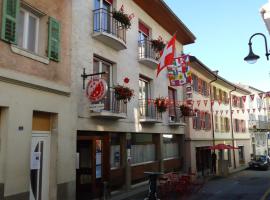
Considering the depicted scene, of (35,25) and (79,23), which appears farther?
(79,23)

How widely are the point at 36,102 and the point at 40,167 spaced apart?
6.45 ft

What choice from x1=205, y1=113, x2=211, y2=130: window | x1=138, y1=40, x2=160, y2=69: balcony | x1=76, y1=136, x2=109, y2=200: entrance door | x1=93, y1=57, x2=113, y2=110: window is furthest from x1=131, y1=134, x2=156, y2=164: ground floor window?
x1=205, y1=113, x2=211, y2=130: window

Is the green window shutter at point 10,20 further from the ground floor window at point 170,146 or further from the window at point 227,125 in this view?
the window at point 227,125

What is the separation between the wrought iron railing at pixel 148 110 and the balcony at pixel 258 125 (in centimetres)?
2755

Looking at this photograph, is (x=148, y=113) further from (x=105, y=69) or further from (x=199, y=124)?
(x=199, y=124)

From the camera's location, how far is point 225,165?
991 inches

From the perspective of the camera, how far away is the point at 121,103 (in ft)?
44.4

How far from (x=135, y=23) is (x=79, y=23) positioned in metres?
4.93

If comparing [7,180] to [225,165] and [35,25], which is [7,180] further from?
[225,165]

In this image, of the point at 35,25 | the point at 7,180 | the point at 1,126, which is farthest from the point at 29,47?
the point at 7,180

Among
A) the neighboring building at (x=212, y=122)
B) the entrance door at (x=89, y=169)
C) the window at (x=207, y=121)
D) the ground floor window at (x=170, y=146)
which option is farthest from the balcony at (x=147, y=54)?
the window at (x=207, y=121)

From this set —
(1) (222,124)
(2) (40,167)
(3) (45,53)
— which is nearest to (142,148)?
(2) (40,167)

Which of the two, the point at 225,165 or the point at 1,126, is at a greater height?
the point at 1,126

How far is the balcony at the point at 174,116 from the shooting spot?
A: 18.7m
